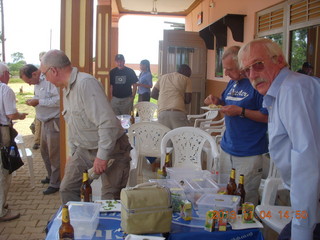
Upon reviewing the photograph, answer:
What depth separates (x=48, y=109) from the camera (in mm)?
4410

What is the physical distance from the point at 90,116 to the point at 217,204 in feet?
3.56

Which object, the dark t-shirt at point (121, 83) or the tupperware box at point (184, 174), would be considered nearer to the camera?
the tupperware box at point (184, 174)

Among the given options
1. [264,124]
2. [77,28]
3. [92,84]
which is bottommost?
[264,124]

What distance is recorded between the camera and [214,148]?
346 centimetres

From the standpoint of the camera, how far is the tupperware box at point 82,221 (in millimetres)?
1675

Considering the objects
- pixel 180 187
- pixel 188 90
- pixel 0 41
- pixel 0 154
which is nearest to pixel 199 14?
pixel 0 41

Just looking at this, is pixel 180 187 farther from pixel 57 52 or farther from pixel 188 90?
pixel 188 90

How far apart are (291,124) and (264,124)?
120cm

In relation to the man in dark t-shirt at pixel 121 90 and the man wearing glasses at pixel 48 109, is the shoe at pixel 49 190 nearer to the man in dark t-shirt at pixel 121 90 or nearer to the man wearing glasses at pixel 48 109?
the man wearing glasses at pixel 48 109

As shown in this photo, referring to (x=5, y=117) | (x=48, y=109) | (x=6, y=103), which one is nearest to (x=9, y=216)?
(x=5, y=117)

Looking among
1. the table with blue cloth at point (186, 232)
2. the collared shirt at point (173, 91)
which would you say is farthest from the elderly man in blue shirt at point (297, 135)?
the collared shirt at point (173, 91)

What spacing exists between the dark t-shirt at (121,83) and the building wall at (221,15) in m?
2.11

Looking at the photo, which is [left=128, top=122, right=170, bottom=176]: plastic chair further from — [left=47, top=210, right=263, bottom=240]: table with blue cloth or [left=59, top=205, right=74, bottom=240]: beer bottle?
[left=59, top=205, right=74, bottom=240]: beer bottle

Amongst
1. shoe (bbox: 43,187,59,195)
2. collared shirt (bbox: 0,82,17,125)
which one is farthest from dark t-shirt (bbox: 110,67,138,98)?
collared shirt (bbox: 0,82,17,125)
